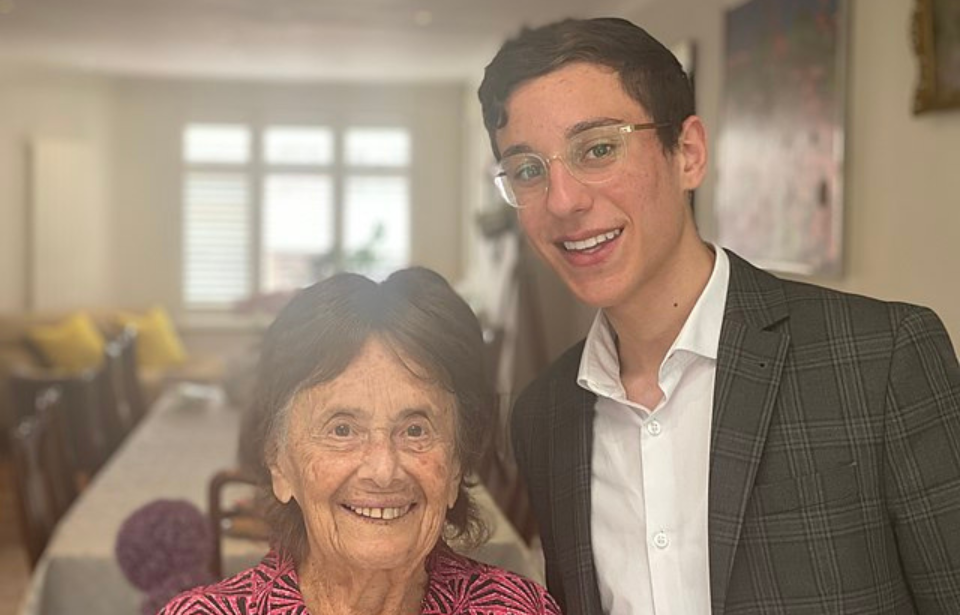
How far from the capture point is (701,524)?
1424 millimetres

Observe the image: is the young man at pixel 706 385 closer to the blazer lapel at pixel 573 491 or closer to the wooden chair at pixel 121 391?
the blazer lapel at pixel 573 491

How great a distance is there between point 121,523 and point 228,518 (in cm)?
30

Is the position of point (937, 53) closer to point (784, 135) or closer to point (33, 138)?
point (784, 135)

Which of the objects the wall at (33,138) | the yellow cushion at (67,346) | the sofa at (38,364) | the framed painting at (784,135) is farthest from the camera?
the wall at (33,138)

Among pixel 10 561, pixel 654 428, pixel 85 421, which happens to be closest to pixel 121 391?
pixel 85 421

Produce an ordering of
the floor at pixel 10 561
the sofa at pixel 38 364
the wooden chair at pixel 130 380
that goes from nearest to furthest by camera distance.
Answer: the floor at pixel 10 561 < the wooden chair at pixel 130 380 < the sofa at pixel 38 364

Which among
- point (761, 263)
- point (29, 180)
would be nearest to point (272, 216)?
point (29, 180)

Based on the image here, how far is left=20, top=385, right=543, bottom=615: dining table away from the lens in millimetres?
2811

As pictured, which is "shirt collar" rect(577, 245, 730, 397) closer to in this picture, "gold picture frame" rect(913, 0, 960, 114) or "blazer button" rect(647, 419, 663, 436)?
"blazer button" rect(647, 419, 663, 436)

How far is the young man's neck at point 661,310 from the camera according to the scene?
1443 millimetres

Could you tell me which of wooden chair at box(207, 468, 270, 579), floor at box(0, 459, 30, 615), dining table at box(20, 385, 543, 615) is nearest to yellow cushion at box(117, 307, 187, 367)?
floor at box(0, 459, 30, 615)

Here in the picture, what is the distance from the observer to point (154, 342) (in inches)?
373

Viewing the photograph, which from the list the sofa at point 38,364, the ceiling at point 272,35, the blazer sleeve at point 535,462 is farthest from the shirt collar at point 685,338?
the sofa at point 38,364

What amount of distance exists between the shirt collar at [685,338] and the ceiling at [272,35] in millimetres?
4158
